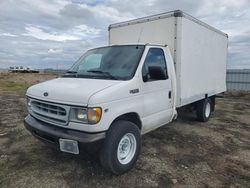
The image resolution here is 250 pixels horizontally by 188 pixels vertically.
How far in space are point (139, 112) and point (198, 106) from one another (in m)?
3.67

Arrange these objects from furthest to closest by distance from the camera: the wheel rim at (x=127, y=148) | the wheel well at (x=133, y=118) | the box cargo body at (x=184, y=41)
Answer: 1. the box cargo body at (x=184, y=41)
2. the wheel well at (x=133, y=118)
3. the wheel rim at (x=127, y=148)

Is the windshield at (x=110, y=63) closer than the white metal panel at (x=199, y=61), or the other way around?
the windshield at (x=110, y=63)

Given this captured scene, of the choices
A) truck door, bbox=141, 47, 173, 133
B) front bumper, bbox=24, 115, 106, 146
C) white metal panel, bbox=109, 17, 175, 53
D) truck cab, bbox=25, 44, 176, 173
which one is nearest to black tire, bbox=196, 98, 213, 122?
truck cab, bbox=25, 44, 176, 173

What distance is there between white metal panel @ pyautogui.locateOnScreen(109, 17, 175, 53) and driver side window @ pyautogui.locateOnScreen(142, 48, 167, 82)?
0.52 metres

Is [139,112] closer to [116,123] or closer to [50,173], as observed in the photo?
[116,123]

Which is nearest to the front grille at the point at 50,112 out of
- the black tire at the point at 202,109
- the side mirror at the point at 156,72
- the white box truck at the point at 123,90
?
the white box truck at the point at 123,90

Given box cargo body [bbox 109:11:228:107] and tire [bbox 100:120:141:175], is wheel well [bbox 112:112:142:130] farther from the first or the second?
box cargo body [bbox 109:11:228:107]

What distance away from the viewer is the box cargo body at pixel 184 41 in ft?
16.7

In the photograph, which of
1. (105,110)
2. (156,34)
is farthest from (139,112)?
(156,34)

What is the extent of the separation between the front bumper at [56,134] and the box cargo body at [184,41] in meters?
2.63

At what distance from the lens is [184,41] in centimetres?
525

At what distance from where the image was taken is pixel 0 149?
4887 millimetres

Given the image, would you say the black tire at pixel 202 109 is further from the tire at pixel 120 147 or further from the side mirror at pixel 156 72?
the tire at pixel 120 147

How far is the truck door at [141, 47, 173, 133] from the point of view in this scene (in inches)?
165
